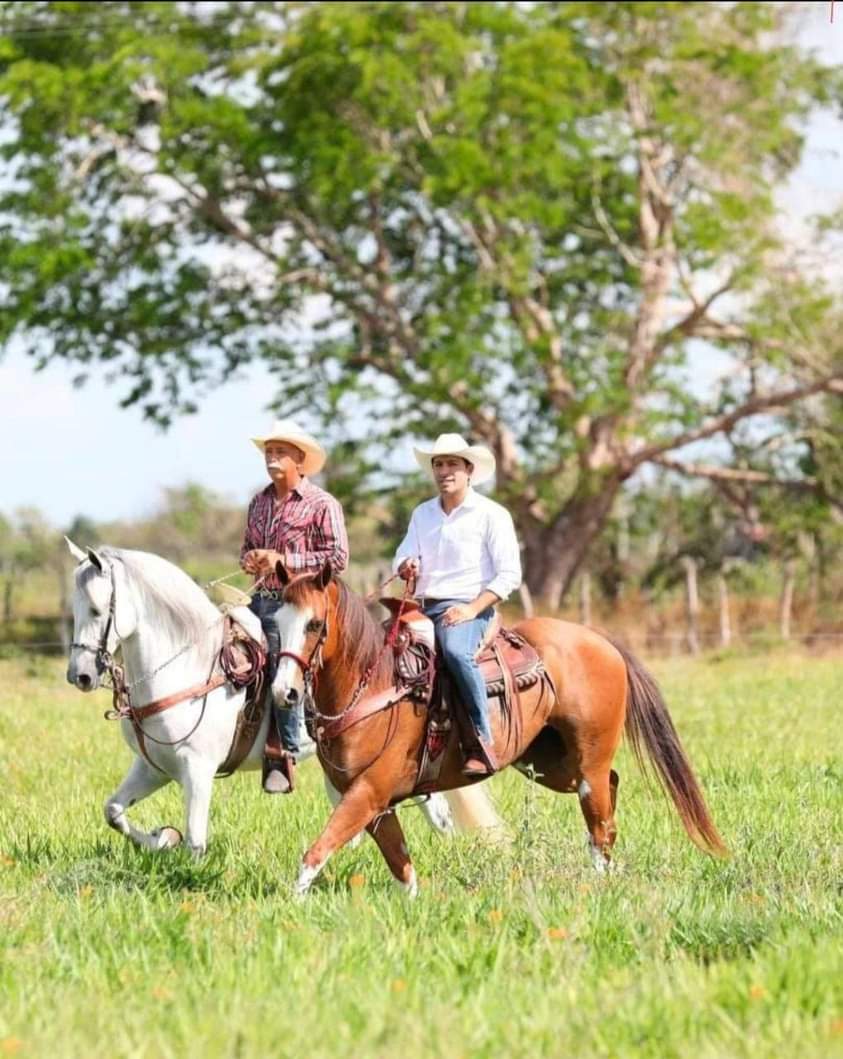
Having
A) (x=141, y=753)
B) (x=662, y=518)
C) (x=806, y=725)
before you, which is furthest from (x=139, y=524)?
(x=141, y=753)

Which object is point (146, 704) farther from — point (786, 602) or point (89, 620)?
point (786, 602)

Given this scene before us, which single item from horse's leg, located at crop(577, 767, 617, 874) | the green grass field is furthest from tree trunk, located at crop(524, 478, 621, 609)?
horse's leg, located at crop(577, 767, 617, 874)

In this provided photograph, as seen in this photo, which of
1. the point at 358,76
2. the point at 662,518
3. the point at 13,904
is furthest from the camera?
the point at 662,518

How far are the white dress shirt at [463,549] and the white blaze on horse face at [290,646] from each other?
3.15 feet

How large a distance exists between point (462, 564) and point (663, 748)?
1.73 meters

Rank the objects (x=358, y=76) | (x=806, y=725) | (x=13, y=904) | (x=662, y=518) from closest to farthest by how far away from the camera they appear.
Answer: (x=13, y=904), (x=806, y=725), (x=358, y=76), (x=662, y=518)

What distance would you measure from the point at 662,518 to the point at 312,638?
98.6ft

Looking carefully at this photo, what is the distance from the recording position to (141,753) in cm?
913

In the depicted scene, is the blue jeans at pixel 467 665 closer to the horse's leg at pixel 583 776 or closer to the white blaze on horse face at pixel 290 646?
the horse's leg at pixel 583 776

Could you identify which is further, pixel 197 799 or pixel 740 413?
pixel 740 413

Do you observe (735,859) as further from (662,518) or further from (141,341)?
(662,518)

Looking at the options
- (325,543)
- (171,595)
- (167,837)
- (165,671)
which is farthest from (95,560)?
(167,837)

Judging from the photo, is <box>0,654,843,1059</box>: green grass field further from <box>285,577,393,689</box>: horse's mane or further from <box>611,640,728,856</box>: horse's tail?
<box>285,577,393,689</box>: horse's mane

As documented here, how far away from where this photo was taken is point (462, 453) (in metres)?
8.25
